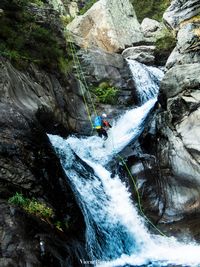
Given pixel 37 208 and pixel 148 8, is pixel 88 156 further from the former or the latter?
pixel 148 8

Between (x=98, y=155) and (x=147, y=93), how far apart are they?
683 cm

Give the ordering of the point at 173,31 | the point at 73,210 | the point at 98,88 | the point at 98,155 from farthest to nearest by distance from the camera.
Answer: the point at 173,31, the point at 98,88, the point at 98,155, the point at 73,210

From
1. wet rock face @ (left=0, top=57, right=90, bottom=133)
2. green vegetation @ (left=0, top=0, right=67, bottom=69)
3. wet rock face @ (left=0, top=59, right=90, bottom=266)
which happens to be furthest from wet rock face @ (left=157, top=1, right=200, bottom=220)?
green vegetation @ (left=0, top=0, right=67, bottom=69)

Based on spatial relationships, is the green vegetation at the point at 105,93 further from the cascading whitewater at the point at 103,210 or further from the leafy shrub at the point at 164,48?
the leafy shrub at the point at 164,48

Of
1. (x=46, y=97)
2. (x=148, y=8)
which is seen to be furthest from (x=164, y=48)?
(x=46, y=97)

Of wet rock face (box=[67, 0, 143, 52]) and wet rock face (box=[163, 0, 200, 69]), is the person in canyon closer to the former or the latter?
wet rock face (box=[163, 0, 200, 69])

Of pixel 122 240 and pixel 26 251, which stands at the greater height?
pixel 26 251

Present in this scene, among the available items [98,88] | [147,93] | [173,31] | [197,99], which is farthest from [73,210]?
[173,31]

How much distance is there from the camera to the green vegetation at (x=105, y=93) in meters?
17.4

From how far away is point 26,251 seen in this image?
6.73 meters

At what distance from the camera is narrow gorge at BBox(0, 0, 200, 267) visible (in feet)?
26.5

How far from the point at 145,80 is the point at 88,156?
26.6 ft

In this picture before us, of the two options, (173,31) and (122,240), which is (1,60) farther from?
(173,31)

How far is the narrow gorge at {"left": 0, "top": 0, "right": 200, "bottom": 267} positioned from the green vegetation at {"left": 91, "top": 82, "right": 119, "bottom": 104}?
0.06m
